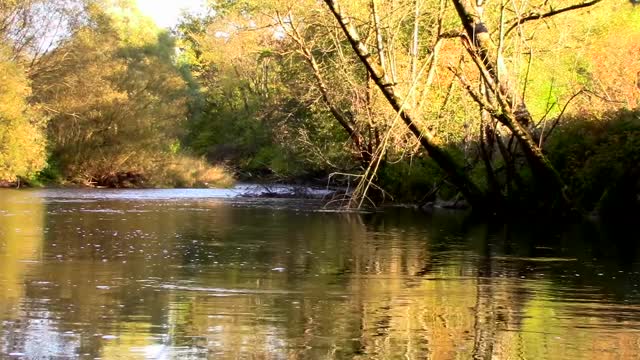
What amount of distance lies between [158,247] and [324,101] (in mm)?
21635

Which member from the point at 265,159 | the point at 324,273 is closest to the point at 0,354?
the point at 324,273

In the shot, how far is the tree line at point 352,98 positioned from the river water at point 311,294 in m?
5.83

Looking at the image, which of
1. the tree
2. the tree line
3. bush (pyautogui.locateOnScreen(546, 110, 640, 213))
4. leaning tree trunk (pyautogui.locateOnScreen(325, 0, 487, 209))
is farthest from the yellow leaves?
bush (pyautogui.locateOnScreen(546, 110, 640, 213))

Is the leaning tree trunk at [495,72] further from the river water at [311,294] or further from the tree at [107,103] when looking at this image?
the tree at [107,103]

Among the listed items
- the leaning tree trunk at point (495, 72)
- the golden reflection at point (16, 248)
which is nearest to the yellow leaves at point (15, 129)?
the golden reflection at point (16, 248)

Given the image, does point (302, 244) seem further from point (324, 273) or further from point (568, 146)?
point (568, 146)

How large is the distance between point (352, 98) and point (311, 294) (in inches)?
978

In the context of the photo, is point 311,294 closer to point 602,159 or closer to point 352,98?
point 602,159

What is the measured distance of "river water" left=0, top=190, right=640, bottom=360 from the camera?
7715 millimetres

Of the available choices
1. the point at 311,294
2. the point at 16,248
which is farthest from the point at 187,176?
the point at 311,294

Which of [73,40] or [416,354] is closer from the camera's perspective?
[416,354]

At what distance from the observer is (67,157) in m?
57.9

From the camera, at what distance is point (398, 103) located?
24141 millimetres

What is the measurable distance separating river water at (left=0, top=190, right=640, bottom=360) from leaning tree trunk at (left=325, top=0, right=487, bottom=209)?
4221 millimetres
